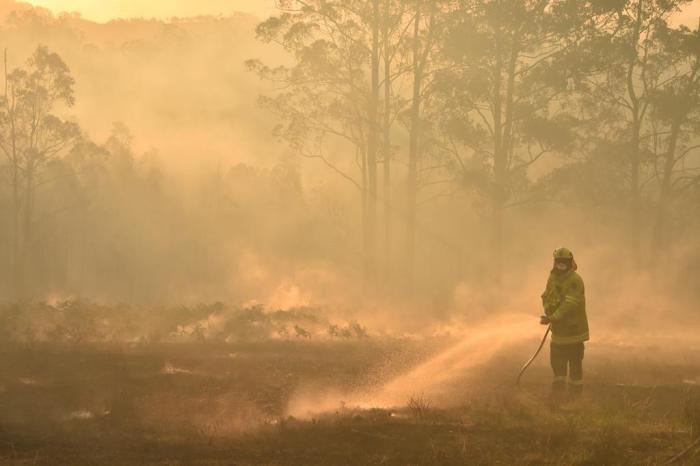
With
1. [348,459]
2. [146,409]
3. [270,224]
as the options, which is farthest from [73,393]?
[270,224]

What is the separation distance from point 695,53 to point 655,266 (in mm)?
8669

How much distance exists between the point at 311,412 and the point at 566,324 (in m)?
3.65

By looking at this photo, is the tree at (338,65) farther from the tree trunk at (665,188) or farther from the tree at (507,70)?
the tree trunk at (665,188)

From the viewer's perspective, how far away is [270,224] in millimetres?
63406

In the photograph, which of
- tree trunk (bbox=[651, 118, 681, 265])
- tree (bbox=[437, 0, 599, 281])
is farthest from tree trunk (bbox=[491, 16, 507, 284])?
tree trunk (bbox=[651, 118, 681, 265])

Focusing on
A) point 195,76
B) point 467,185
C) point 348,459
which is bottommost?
point 348,459

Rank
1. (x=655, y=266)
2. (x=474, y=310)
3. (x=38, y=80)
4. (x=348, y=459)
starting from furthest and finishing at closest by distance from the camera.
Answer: (x=38, y=80), (x=655, y=266), (x=474, y=310), (x=348, y=459)

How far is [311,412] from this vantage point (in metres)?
9.85

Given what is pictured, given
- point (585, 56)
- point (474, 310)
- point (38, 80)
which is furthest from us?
point (38, 80)

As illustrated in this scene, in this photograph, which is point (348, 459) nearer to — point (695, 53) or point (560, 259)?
point (560, 259)

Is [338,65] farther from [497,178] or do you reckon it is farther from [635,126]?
[635,126]

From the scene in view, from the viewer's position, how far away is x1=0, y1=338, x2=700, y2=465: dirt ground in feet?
25.6

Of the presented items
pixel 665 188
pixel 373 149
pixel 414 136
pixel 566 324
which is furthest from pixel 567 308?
pixel 665 188

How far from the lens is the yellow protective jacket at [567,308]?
1109cm
